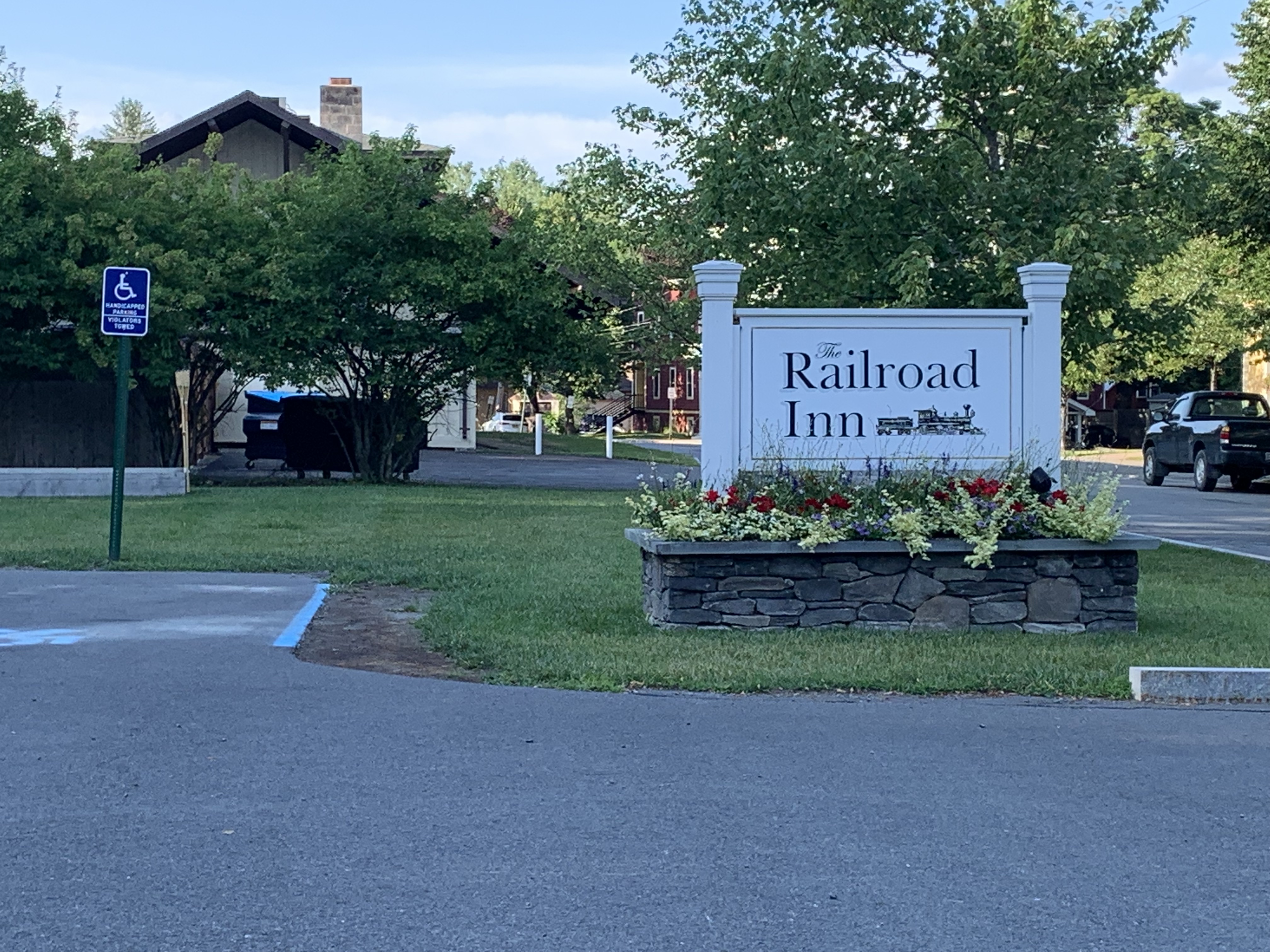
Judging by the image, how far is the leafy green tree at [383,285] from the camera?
25125 mm

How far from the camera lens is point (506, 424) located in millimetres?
67125

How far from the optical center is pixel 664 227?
1919cm

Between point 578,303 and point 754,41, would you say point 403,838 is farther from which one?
point 578,303

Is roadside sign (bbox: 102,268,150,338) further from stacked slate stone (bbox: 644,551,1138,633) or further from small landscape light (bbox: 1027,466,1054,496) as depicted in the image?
small landscape light (bbox: 1027,466,1054,496)

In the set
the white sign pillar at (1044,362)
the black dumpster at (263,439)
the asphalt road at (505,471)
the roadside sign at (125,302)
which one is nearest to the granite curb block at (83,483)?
the asphalt road at (505,471)

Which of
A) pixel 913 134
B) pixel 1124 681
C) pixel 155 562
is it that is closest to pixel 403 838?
pixel 1124 681

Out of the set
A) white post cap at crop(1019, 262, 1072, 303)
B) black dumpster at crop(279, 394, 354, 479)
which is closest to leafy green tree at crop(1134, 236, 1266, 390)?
white post cap at crop(1019, 262, 1072, 303)

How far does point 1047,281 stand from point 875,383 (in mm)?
1435

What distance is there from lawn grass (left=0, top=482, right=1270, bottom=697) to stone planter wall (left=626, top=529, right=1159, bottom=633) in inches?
6.9

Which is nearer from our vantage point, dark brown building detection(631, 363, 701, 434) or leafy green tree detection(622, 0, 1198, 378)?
leafy green tree detection(622, 0, 1198, 378)

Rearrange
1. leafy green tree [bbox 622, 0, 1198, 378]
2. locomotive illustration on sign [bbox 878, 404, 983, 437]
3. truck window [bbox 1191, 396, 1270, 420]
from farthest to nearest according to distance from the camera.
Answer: truck window [bbox 1191, 396, 1270, 420]
leafy green tree [bbox 622, 0, 1198, 378]
locomotive illustration on sign [bbox 878, 404, 983, 437]

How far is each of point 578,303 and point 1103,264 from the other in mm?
16221

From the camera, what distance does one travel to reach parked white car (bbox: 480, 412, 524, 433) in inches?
2586

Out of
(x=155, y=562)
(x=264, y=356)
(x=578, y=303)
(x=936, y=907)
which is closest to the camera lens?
(x=936, y=907)
